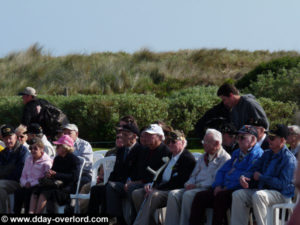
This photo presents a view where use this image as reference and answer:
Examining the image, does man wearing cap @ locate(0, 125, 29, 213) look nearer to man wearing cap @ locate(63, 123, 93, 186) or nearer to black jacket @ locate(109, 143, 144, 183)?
man wearing cap @ locate(63, 123, 93, 186)

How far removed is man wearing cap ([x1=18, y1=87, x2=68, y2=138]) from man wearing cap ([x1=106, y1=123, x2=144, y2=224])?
268 cm

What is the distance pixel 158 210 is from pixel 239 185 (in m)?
1.19

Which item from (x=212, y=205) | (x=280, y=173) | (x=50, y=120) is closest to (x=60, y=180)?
(x=212, y=205)

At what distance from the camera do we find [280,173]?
238 inches

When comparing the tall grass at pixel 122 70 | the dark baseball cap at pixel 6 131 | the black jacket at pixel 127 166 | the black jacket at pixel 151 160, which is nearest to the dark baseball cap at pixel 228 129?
the black jacket at pixel 151 160

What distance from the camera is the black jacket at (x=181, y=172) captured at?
709 cm

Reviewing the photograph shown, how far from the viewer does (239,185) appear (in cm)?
640

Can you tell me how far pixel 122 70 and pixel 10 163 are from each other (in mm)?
18251

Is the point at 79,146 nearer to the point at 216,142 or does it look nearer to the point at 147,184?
the point at 147,184

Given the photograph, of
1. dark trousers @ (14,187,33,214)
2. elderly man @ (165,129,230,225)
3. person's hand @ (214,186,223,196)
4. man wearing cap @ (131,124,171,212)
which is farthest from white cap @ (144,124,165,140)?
dark trousers @ (14,187,33,214)

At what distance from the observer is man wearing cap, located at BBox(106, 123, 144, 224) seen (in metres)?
7.41

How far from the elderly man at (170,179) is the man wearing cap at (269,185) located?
1.06 metres

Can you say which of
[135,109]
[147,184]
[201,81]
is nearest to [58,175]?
[147,184]

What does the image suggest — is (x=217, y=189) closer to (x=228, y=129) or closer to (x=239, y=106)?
(x=228, y=129)
